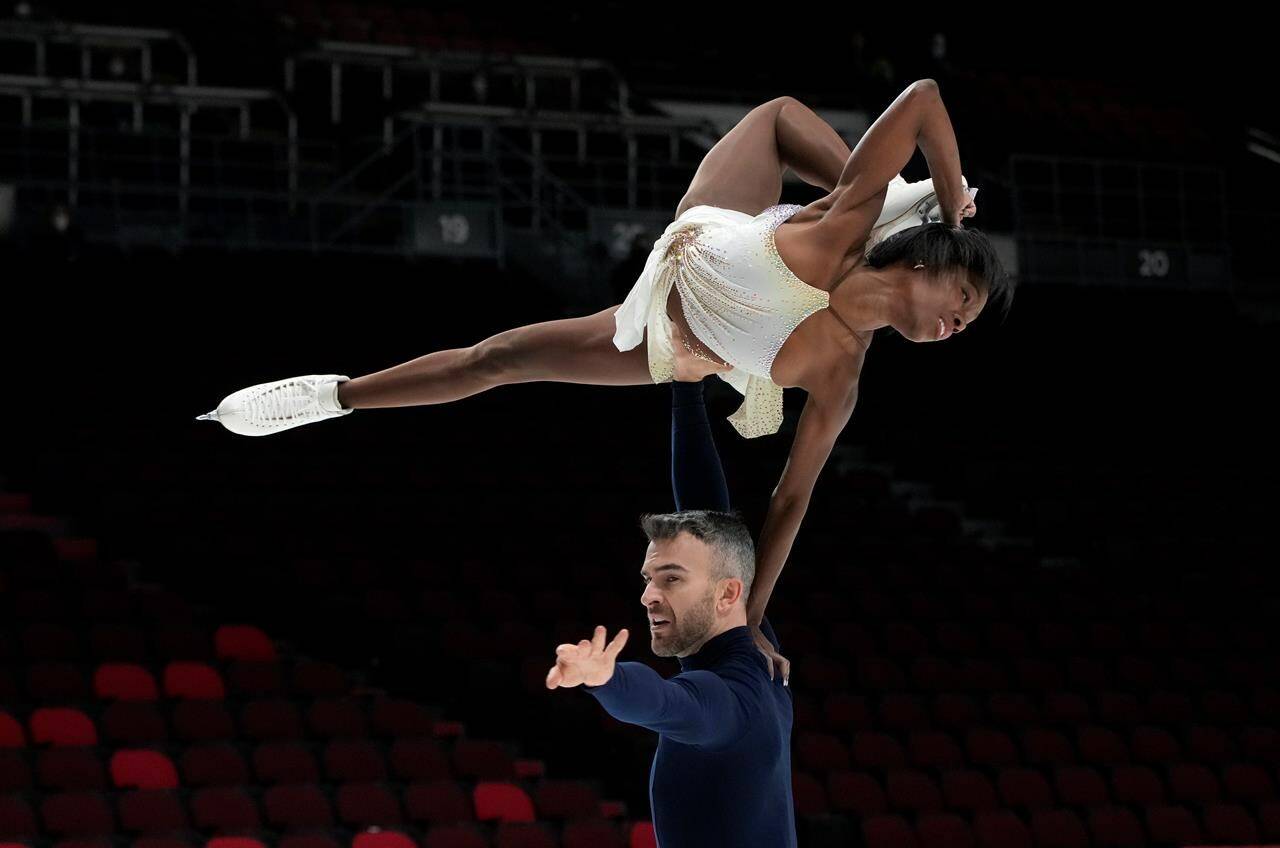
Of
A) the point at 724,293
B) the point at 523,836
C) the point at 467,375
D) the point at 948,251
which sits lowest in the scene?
the point at 523,836

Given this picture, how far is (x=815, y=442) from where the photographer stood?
3096 millimetres

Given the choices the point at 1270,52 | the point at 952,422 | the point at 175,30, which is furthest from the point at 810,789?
the point at 1270,52

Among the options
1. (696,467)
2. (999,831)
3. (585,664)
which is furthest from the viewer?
(999,831)

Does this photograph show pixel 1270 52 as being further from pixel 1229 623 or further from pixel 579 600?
pixel 579 600

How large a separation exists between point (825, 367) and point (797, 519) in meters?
0.31

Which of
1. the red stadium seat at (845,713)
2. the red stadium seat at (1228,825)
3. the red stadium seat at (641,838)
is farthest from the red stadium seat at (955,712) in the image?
the red stadium seat at (641,838)

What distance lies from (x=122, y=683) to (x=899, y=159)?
4690mm

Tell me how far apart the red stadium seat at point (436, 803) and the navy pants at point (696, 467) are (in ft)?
11.3

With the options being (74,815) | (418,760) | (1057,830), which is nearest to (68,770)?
(74,815)

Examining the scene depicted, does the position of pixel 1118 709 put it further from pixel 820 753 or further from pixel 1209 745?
pixel 820 753

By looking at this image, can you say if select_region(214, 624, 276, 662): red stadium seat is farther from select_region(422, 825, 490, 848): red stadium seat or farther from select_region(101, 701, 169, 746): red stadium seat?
select_region(422, 825, 490, 848): red stadium seat

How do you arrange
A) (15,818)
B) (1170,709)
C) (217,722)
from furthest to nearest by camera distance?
(1170,709) < (217,722) < (15,818)

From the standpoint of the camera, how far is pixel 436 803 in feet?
19.8

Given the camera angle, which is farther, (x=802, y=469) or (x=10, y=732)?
(x=10, y=732)
